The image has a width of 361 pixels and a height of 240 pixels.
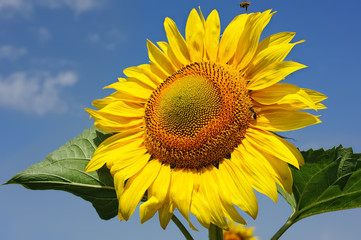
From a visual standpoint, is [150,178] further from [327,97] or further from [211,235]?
[327,97]

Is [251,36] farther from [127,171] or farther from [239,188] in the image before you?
[127,171]

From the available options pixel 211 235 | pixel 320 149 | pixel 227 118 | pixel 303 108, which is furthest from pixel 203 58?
pixel 211 235

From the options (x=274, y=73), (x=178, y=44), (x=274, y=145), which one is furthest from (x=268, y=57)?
(x=178, y=44)

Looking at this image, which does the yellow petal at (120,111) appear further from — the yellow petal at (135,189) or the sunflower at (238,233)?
the sunflower at (238,233)

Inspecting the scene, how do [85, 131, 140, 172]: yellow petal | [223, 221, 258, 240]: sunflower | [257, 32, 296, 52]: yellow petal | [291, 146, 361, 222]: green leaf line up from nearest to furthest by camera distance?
1. [257, 32, 296, 52]: yellow petal
2. [291, 146, 361, 222]: green leaf
3. [85, 131, 140, 172]: yellow petal
4. [223, 221, 258, 240]: sunflower

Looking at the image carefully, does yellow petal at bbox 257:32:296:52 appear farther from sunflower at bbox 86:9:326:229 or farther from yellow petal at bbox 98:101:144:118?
yellow petal at bbox 98:101:144:118

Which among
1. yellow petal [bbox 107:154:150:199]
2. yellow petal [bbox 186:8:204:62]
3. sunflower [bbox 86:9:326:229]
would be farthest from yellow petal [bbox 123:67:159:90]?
yellow petal [bbox 107:154:150:199]
